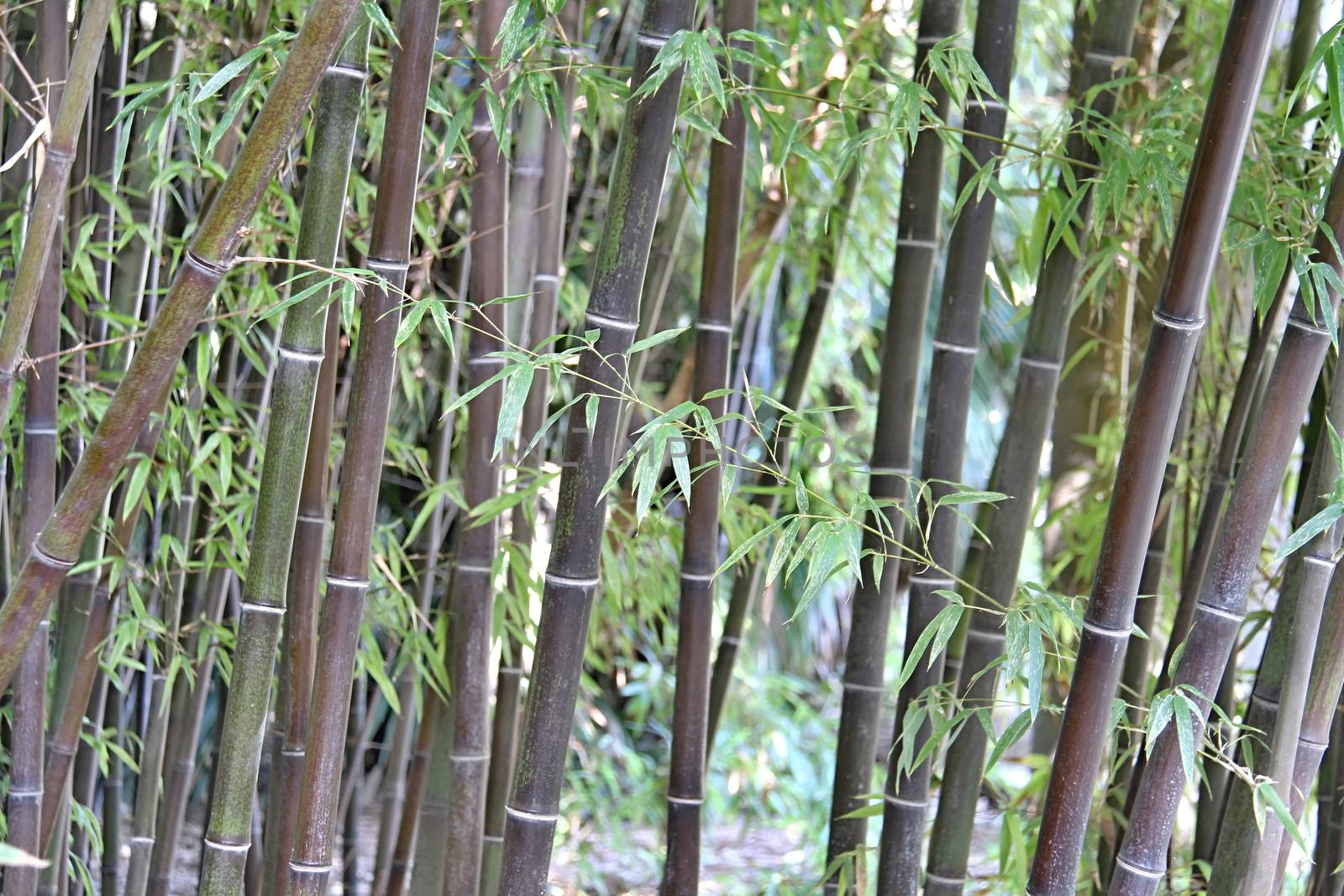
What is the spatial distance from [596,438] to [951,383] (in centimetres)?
62

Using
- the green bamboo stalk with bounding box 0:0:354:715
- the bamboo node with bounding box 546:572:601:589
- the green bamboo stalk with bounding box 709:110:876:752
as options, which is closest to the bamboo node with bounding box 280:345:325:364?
the green bamboo stalk with bounding box 0:0:354:715

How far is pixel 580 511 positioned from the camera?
1235 mm

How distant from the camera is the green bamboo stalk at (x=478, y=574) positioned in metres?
1.61

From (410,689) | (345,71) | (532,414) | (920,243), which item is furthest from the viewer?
(410,689)

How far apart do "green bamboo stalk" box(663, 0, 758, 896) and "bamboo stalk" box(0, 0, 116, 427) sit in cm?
76

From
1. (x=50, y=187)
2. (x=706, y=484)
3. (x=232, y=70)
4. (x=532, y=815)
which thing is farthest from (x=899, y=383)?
(x=50, y=187)

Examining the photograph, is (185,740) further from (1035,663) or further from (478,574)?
(1035,663)

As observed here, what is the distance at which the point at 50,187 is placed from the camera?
3.65 feet

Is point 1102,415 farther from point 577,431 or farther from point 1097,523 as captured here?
point 577,431

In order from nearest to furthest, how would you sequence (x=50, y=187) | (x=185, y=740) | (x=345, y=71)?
(x=50, y=187) < (x=345, y=71) < (x=185, y=740)

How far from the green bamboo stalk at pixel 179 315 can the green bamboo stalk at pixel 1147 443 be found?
2.55 feet

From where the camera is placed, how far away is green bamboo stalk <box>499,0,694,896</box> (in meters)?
1.21

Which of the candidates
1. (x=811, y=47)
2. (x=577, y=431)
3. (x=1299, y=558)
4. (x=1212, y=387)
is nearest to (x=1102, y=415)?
(x=1212, y=387)

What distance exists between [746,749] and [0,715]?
2.83m
